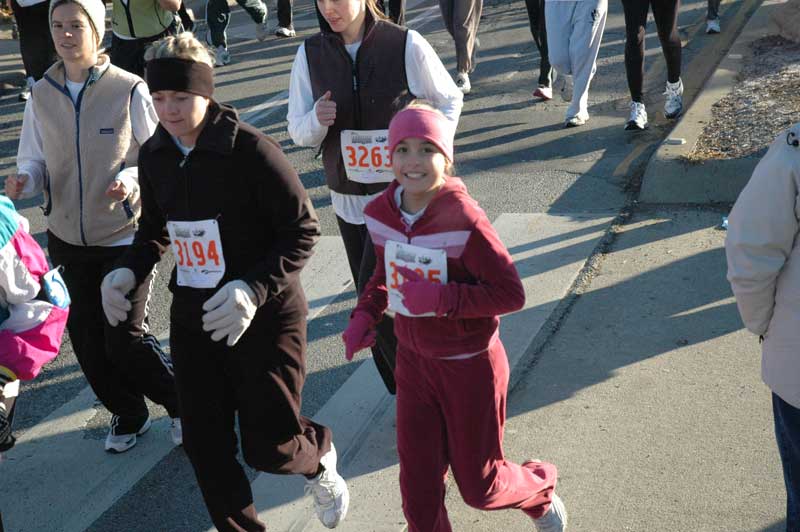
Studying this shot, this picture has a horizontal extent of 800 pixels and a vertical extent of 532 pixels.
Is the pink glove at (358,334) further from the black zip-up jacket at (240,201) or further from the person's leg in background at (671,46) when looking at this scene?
the person's leg in background at (671,46)

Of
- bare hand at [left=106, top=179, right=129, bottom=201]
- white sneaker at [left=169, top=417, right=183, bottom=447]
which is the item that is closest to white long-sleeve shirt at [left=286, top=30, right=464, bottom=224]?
bare hand at [left=106, top=179, right=129, bottom=201]

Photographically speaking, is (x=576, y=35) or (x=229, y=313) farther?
(x=576, y=35)

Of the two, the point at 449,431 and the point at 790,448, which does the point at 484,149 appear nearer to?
the point at 449,431

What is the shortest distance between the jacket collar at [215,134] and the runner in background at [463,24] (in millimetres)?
6618

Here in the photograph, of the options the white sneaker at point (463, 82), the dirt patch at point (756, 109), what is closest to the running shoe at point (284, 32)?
the white sneaker at point (463, 82)

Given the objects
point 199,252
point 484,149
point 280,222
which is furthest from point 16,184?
point 484,149

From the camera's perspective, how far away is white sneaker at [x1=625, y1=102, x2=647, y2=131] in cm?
849

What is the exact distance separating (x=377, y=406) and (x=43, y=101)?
197 centimetres

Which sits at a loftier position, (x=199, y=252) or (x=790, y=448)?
(x=199, y=252)

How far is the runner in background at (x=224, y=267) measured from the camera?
11.5 ft

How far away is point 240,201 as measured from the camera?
3520mm

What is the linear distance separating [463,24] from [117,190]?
6.35 meters

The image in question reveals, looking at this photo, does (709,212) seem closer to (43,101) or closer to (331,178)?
(331,178)

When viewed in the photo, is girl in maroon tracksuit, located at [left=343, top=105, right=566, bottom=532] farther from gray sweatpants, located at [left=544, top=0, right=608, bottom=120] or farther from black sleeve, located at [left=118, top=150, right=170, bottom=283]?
gray sweatpants, located at [left=544, top=0, right=608, bottom=120]
